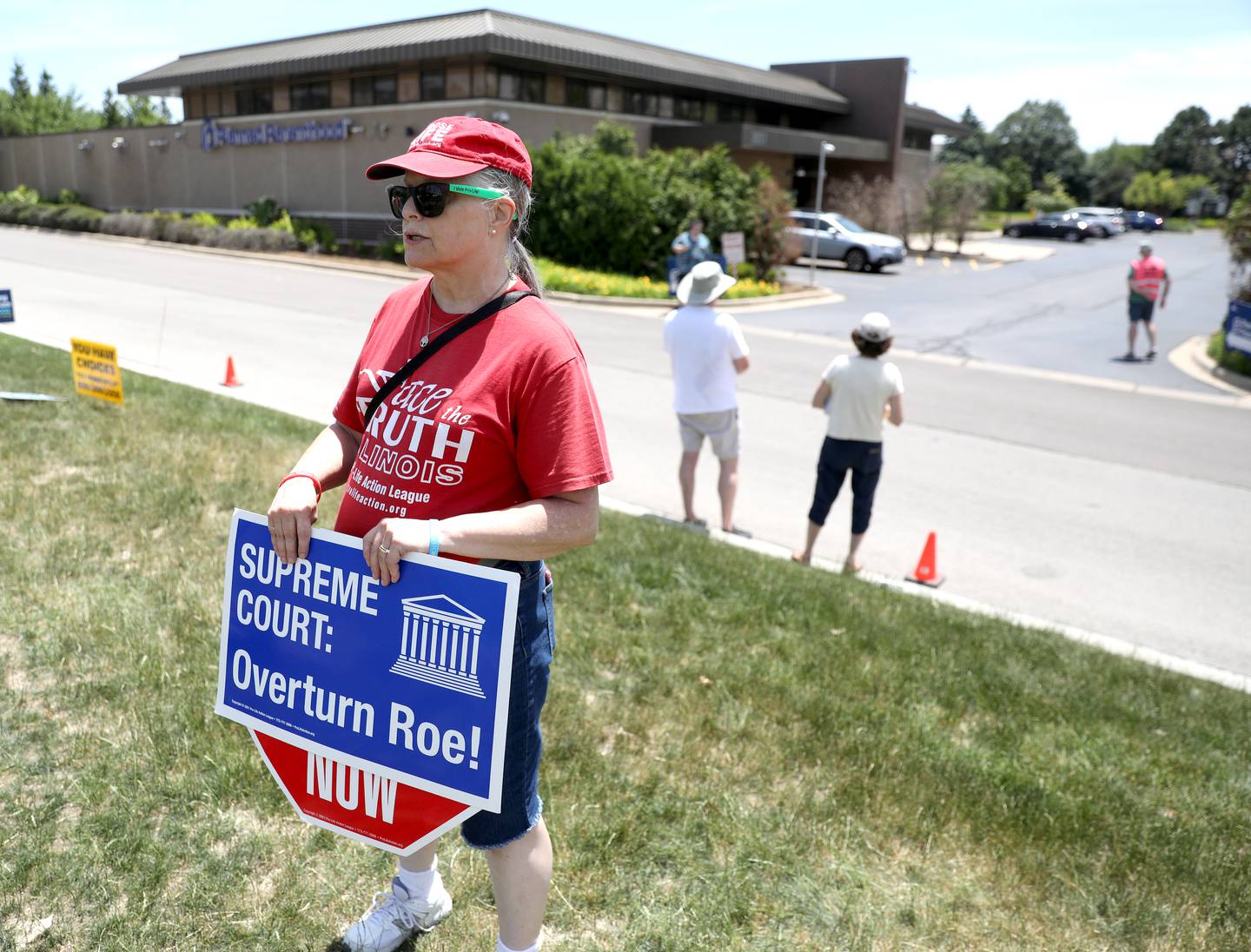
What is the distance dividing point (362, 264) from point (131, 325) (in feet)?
41.9

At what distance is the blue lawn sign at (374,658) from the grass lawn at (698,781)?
0.75 m

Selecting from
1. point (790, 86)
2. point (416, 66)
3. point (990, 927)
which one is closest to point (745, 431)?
point (990, 927)

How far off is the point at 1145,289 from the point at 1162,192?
64.8m

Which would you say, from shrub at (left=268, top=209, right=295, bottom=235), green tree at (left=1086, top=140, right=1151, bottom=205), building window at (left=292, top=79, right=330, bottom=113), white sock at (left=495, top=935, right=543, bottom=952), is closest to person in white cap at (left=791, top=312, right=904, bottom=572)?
white sock at (left=495, top=935, right=543, bottom=952)

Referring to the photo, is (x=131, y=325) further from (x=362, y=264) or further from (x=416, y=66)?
(x=416, y=66)

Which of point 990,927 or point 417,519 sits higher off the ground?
point 417,519

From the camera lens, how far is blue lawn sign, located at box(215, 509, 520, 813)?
198 centimetres

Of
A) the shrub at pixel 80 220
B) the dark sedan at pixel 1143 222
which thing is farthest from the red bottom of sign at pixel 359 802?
the dark sedan at pixel 1143 222

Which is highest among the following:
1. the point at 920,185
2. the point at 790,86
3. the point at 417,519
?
the point at 790,86

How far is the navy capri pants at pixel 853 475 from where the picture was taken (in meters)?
6.21

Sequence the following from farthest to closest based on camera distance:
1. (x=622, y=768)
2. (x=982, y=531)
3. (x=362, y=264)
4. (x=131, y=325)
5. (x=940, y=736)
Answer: (x=362, y=264) < (x=131, y=325) < (x=982, y=531) < (x=940, y=736) < (x=622, y=768)

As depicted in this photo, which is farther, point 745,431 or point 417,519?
point 745,431

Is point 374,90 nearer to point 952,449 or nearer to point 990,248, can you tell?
point 990,248

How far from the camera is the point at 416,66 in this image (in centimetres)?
2923
